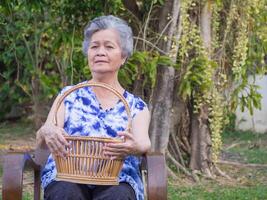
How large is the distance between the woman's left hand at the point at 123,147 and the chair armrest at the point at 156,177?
0.09m

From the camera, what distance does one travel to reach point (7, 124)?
1074cm

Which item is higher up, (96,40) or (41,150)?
(96,40)

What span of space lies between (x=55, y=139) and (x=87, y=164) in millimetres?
189

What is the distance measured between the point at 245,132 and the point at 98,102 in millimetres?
6868

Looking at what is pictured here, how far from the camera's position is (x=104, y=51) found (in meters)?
3.33

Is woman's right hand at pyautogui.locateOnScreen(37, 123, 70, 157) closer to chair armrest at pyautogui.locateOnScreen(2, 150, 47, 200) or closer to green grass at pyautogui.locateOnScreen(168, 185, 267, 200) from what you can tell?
chair armrest at pyautogui.locateOnScreen(2, 150, 47, 200)

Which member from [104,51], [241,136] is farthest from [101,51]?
[241,136]

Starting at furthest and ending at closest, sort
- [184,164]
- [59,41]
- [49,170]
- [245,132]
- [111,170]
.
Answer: [245,132]
[184,164]
[59,41]
[49,170]
[111,170]

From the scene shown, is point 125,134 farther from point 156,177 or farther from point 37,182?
point 37,182

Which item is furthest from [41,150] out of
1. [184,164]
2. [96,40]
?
[184,164]

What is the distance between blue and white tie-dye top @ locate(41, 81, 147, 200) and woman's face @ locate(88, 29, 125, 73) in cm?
17

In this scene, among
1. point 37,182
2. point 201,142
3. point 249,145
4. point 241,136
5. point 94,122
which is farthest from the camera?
point 241,136

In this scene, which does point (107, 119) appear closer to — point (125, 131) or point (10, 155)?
point (125, 131)

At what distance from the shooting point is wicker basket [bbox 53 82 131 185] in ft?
9.61
